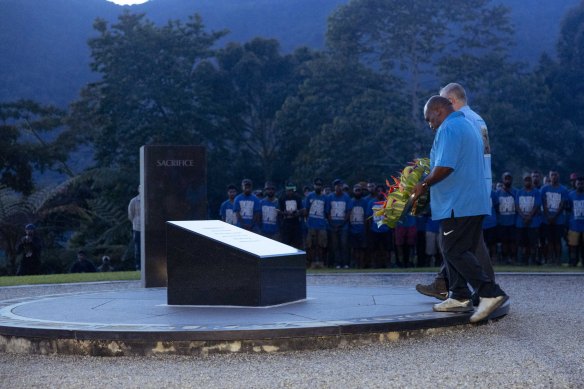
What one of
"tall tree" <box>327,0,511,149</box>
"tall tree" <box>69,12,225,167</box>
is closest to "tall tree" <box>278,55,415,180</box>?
"tall tree" <box>69,12,225,167</box>

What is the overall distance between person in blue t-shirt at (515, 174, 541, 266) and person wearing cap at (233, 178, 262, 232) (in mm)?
5654

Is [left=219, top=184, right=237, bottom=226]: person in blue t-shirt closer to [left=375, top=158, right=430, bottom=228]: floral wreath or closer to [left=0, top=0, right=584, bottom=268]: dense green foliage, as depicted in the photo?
[left=375, top=158, right=430, bottom=228]: floral wreath

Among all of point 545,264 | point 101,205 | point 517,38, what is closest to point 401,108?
point 101,205

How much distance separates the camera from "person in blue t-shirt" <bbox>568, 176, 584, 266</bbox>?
785 inches

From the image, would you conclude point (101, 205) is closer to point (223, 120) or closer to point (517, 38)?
point (223, 120)

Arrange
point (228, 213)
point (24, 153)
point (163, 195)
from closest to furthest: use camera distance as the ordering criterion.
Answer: point (163, 195)
point (228, 213)
point (24, 153)

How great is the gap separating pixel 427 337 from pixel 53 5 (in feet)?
383

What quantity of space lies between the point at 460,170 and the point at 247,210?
1182cm

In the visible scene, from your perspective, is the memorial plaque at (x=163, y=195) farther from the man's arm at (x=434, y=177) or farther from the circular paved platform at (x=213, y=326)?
the man's arm at (x=434, y=177)

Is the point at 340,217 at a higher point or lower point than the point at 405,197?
higher

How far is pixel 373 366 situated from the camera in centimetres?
725

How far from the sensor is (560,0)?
126312 mm

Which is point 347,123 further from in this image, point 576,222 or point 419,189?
point 419,189

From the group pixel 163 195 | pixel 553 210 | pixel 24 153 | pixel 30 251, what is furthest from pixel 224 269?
pixel 24 153
